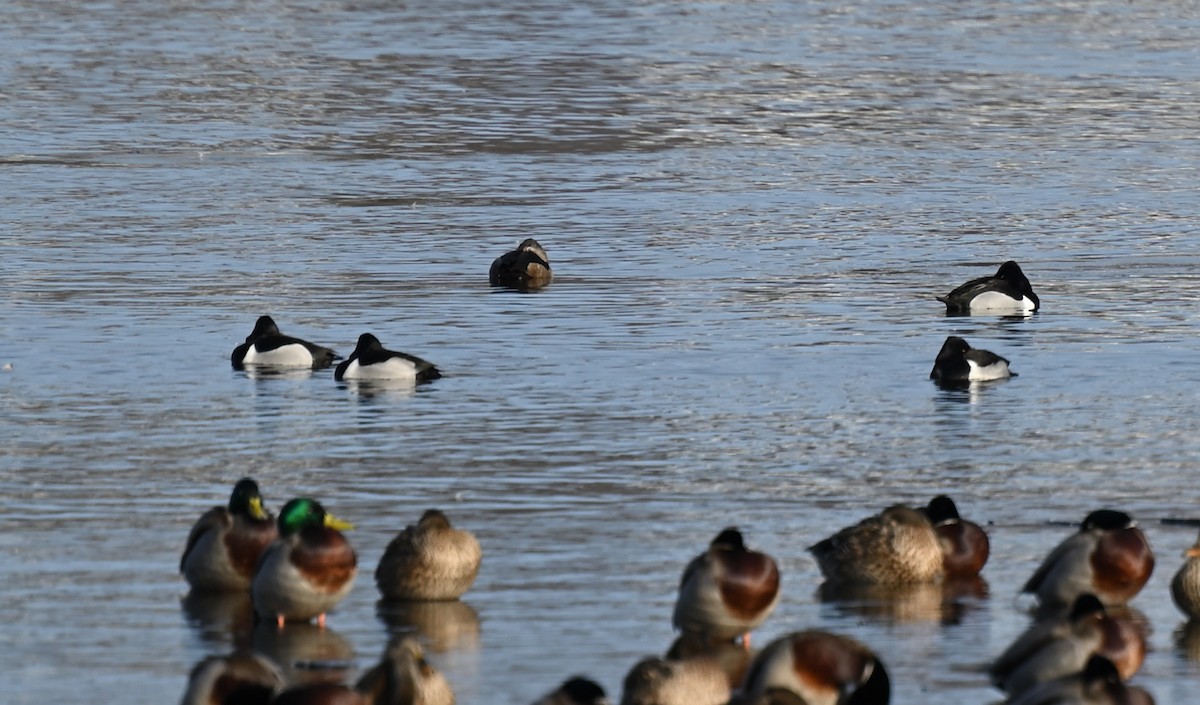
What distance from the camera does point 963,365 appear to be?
20.8 m

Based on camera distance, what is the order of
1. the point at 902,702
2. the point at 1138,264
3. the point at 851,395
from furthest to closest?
the point at 1138,264 < the point at 851,395 < the point at 902,702

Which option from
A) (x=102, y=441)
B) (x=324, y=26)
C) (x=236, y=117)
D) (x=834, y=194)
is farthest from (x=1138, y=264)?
(x=324, y=26)

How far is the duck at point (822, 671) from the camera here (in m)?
10.2

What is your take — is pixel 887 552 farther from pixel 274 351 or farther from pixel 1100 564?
pixel 274 351

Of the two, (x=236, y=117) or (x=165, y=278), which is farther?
(x=236, y=117)

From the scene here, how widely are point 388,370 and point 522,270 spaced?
647 centimetres

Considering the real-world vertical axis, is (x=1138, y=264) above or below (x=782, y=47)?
below

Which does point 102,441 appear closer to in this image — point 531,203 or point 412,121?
point 531,203

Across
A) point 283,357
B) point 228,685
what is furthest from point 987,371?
point 228,685

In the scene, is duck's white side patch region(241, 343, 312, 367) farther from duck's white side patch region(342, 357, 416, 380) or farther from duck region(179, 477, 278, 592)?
duck region(179, 477, 278, 592)

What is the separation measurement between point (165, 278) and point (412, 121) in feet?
57.6

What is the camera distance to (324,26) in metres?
65.5

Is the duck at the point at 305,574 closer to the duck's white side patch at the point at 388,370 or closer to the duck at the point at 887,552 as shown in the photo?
the duck at the point at 887,552

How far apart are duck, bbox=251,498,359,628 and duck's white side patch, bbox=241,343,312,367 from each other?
931 cm
